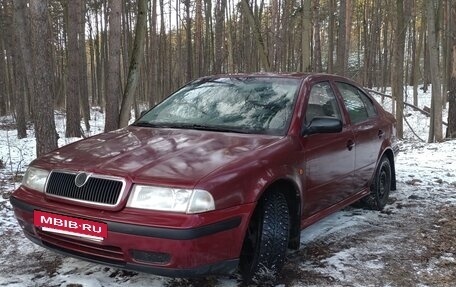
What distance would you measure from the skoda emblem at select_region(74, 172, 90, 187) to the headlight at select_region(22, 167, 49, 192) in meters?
0.35

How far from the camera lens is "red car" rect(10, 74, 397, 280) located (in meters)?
2.79

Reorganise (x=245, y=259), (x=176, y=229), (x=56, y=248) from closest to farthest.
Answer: (x=176, y=229) < (x=56, y=248) < (x=245, y=259)

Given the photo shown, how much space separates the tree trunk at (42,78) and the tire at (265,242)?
14.0 feet

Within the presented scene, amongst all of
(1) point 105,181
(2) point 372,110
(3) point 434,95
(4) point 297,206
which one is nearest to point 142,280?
(1) point 105,181

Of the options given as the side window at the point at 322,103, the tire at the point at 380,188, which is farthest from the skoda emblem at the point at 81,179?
the tire at the point at 380,188

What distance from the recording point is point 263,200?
10.8 feet

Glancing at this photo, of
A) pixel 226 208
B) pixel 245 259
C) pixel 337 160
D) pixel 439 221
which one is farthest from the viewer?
pixel 439 221

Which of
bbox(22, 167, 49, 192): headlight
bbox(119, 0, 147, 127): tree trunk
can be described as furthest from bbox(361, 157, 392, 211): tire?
bbox(119, 0, 147, 127): tree trunk

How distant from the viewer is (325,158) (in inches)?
161

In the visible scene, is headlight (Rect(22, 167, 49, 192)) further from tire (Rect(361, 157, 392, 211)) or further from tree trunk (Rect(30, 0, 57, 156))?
tire (Rect(361, 157, 392, 211))

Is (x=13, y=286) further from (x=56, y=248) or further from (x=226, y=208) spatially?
(x=226, y=208)

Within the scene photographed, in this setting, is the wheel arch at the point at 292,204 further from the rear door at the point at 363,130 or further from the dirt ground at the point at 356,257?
the rear door at the point at 363,130

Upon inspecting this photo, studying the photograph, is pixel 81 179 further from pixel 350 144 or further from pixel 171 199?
pixel 350 144

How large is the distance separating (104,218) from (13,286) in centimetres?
104
